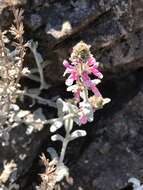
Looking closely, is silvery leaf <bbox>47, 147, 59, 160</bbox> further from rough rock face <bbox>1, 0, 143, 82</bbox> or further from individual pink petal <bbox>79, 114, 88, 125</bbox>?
rough rock face <bbox>1, 0, 143, 82</bbox>

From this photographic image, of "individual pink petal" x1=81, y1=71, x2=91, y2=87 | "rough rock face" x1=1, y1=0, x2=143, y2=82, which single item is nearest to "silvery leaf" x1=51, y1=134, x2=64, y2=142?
"rough rock face" x1=1, y1=0, x2=143, y2=82

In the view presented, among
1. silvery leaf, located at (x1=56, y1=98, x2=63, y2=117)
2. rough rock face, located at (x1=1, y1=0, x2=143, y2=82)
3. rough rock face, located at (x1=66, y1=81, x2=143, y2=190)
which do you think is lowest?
rough rock face, located at (x1=66, y1=81, x2=143, y2=190)

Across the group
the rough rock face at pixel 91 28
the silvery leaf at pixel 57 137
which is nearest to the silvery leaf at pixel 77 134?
the silvery leaf at pixel 57 137

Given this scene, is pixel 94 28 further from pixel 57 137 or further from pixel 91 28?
pixel 57 137

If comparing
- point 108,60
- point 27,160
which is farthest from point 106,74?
point 27,160

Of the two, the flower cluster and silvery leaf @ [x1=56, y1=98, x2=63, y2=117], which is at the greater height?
silvery leaf @ [x1=56, y1=98, x2=63, y2=117]

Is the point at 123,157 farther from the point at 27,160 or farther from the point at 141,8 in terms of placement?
the point at 141,8
